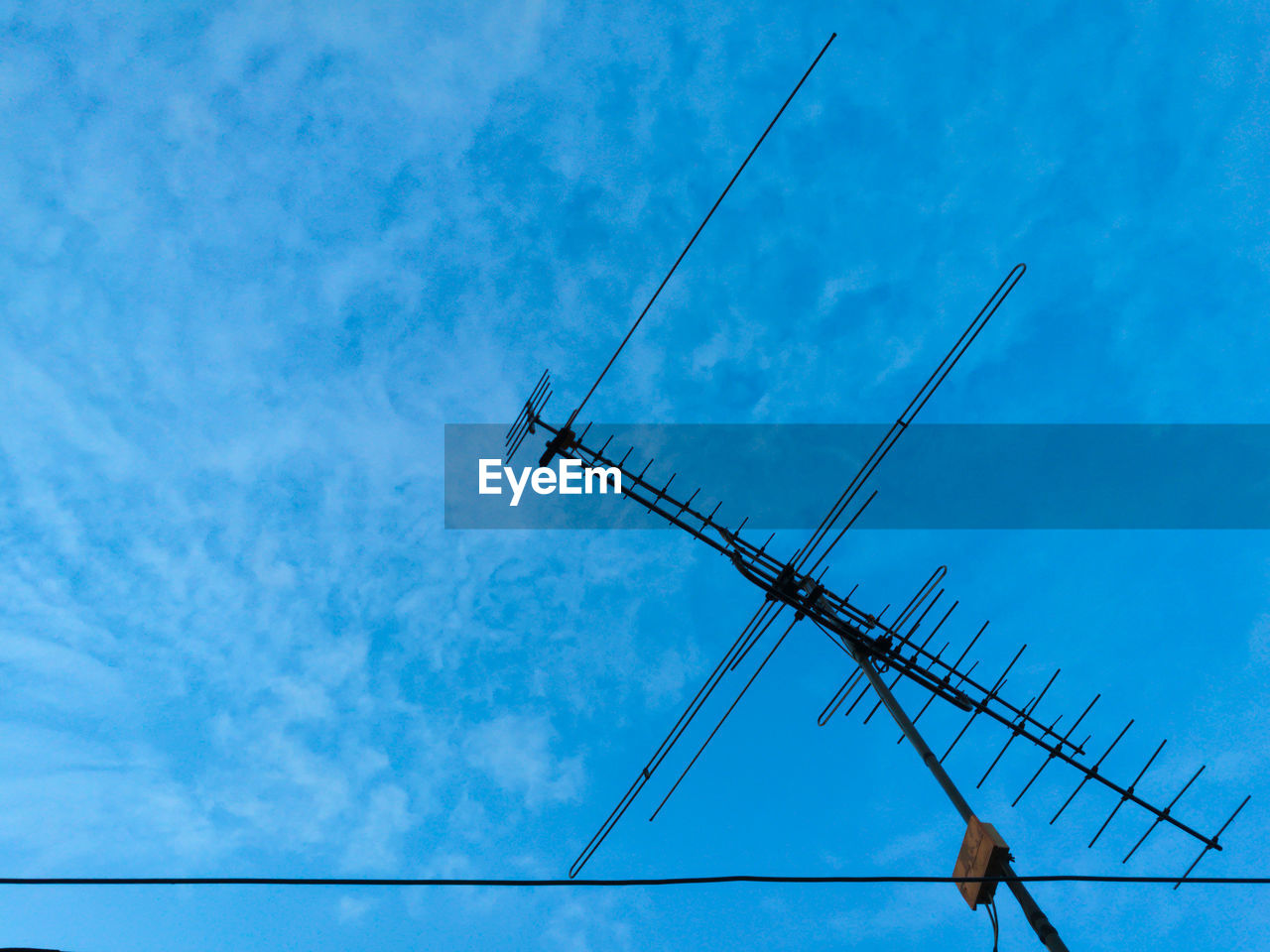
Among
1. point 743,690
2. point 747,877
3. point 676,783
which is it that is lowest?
point 747,877

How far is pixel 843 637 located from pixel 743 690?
2004mm

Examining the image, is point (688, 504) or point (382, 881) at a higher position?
point (688, 504)

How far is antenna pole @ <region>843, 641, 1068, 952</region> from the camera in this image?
4.42 metres

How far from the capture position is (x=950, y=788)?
584 centimetres

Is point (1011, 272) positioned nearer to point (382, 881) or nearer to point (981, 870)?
point (981, 870)

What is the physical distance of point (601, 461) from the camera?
10.3m

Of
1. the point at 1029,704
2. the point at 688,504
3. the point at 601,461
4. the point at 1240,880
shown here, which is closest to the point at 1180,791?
the point at 1029,704

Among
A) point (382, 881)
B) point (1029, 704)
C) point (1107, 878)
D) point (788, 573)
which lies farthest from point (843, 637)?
point (382, 881)

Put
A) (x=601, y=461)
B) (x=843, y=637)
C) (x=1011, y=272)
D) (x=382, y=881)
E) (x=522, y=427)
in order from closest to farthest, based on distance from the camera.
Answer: (x=382, y=881) < (x=1011, y=272) < (x=843, y=637) < (x=601, y=461) < (x=522, y=427)

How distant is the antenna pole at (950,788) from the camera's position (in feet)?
14.5

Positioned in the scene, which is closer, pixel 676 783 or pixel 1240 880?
pixel 1240 880

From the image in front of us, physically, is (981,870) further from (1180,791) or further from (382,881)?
(1180,791)

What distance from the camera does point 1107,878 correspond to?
5.33 meters

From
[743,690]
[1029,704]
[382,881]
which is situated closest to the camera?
[382,881]
